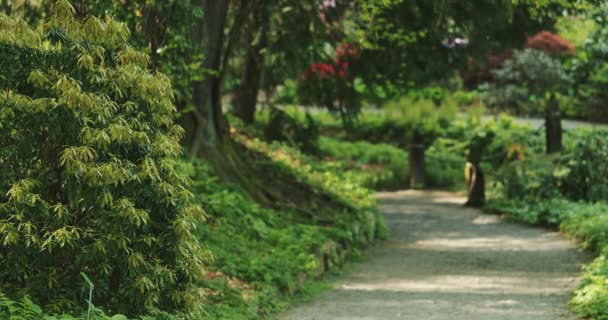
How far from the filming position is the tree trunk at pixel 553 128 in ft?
62.7

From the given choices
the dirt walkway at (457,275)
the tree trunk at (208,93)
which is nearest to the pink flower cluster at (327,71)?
the dirt walkway at (457,275)

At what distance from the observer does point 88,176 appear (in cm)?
621

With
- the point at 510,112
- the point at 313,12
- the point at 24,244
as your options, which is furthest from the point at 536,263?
the point at 510,112

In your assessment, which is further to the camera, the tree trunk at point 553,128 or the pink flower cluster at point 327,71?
the tree trunk at point 553,128

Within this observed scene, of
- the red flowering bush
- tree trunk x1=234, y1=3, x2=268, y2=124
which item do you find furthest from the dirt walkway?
tree trunk x1=234, y1=3, x2=268, y2=124

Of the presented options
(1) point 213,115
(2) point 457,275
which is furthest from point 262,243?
(1) point 213,115

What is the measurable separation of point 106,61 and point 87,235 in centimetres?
123

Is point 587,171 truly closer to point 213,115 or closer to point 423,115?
point 213,115

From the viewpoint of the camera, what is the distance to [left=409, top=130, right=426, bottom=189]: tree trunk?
74.3ft

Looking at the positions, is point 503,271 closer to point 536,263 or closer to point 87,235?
point 536,263

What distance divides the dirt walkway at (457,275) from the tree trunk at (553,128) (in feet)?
7.31

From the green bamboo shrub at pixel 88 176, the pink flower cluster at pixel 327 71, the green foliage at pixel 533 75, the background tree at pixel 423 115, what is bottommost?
the green bamboo shrub at pixel 88 176

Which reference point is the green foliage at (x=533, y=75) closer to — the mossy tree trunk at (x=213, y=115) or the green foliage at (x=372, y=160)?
the green foliage at (x=372, y=160)

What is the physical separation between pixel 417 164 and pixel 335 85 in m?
4.57
